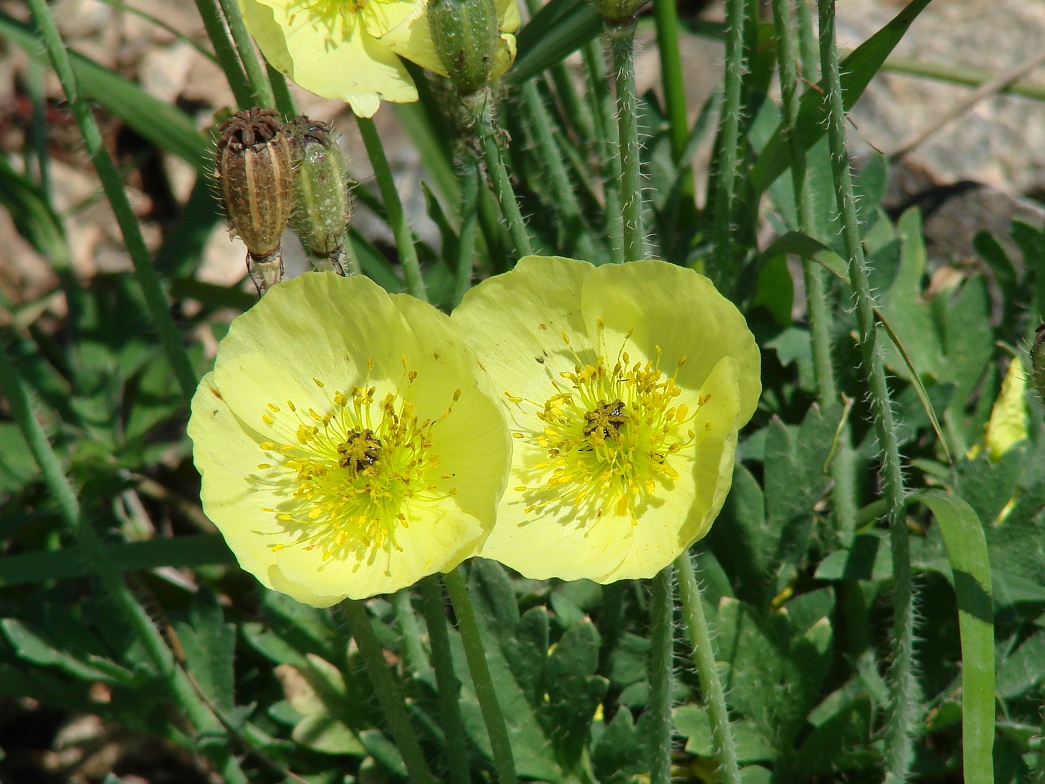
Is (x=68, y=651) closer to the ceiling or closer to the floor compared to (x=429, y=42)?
closer to the floor

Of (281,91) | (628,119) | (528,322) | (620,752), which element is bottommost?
(620,752)

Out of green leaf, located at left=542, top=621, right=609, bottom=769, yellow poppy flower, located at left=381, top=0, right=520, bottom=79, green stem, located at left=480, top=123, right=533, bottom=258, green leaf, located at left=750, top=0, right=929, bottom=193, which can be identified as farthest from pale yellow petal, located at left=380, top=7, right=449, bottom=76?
green leaf, located at left=542, top=621, right=609, bottom=769

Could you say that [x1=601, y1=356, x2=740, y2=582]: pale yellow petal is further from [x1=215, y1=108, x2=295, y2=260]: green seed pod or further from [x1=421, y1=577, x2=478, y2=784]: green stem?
[x1=215, y1=108, x2=295, y2=260]: green seed pod

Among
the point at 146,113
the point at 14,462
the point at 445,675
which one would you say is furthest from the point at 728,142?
the point at 14,462

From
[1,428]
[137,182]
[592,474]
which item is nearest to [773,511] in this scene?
[592,474]

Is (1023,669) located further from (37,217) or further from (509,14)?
(37,217)

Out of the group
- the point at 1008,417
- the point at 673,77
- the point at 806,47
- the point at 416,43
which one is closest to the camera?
the point at 416,43
